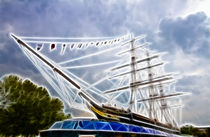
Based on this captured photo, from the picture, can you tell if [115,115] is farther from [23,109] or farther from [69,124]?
[23,109]

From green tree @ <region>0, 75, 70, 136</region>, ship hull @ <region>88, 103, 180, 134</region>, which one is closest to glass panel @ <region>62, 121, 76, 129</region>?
ship hull @ <region>88, 103, 180, 134</region>

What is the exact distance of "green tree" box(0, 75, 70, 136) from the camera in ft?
133

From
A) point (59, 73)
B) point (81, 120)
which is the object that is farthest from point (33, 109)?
point (81, 120)

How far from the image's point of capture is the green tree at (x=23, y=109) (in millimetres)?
40562

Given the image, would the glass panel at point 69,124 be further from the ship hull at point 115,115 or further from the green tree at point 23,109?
the green tree at point 23,109

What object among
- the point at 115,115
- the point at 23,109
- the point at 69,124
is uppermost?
the point at 23,109

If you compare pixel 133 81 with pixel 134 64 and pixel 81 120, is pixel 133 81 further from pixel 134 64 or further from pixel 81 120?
pixel 81 120

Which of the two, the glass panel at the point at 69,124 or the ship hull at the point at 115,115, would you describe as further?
the ship hull at the point at 115,115

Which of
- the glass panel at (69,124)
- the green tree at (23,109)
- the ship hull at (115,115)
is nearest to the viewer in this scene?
the glass panel at (69,124)

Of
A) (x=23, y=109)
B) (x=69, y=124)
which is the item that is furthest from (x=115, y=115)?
(x=23, y=109)

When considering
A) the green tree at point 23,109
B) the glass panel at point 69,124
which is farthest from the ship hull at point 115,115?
the green tree at point 23,109

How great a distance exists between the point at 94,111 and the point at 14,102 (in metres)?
19.9

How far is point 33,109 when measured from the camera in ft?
142

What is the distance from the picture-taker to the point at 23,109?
41.8 metres
